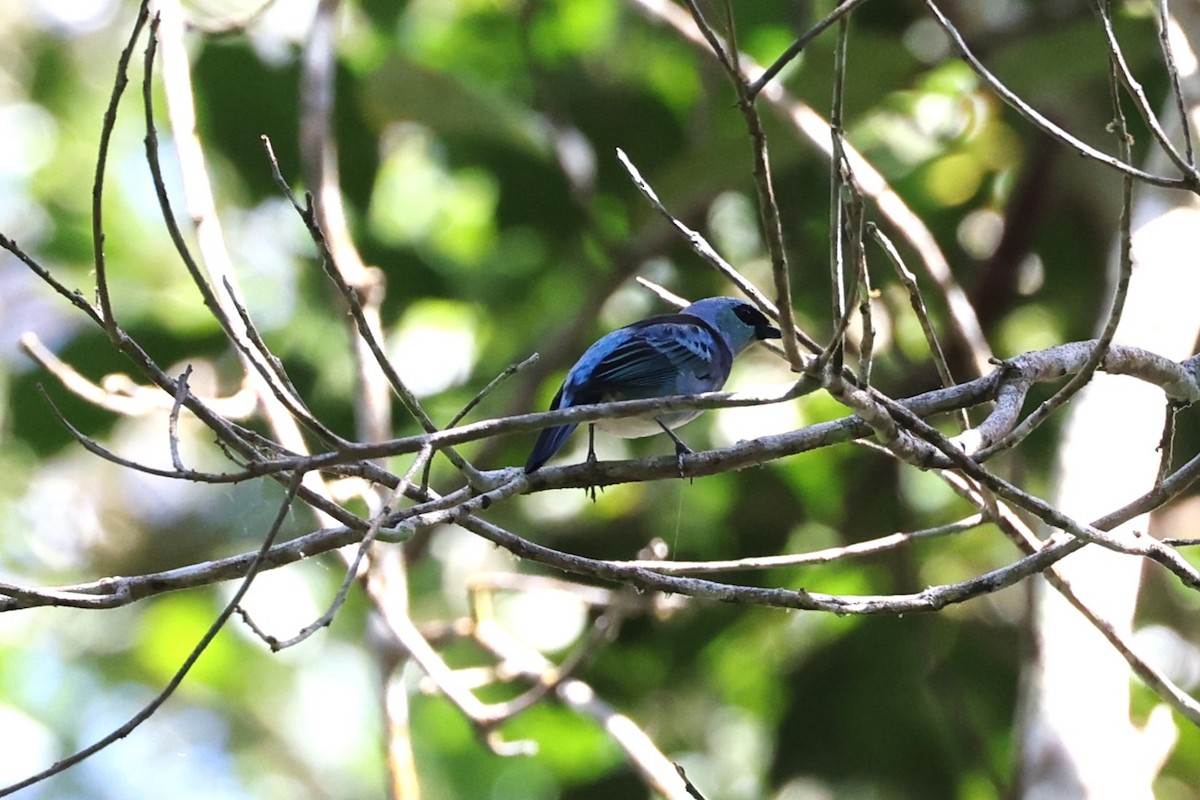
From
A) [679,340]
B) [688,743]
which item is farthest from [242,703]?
[679,340]

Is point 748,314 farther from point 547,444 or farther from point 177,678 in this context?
point 177,678

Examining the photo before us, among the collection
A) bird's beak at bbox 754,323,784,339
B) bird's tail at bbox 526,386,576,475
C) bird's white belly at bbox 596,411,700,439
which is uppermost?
bird's beak at bbox 754,323,784,339

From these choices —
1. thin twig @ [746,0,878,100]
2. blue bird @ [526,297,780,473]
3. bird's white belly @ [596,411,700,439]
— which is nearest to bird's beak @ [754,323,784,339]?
blue bird @ [526,297,780,473]

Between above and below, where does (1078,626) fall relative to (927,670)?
below

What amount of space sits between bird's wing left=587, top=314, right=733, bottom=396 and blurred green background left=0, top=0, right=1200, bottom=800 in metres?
1.24

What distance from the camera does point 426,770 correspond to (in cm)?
734

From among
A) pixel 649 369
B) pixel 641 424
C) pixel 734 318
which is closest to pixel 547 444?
pixel 641 424

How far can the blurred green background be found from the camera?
19.5 feet

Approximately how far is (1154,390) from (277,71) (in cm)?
415

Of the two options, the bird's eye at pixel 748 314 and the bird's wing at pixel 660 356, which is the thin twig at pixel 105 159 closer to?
the bird's wing at pixel 660 356

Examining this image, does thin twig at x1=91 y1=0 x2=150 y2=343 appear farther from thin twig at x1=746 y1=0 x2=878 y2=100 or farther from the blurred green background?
the blurred green background

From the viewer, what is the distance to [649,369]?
4.16m

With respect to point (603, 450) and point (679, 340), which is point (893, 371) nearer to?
point (603, 450)

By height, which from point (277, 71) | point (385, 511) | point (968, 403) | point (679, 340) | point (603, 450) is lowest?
point (385, 511)
